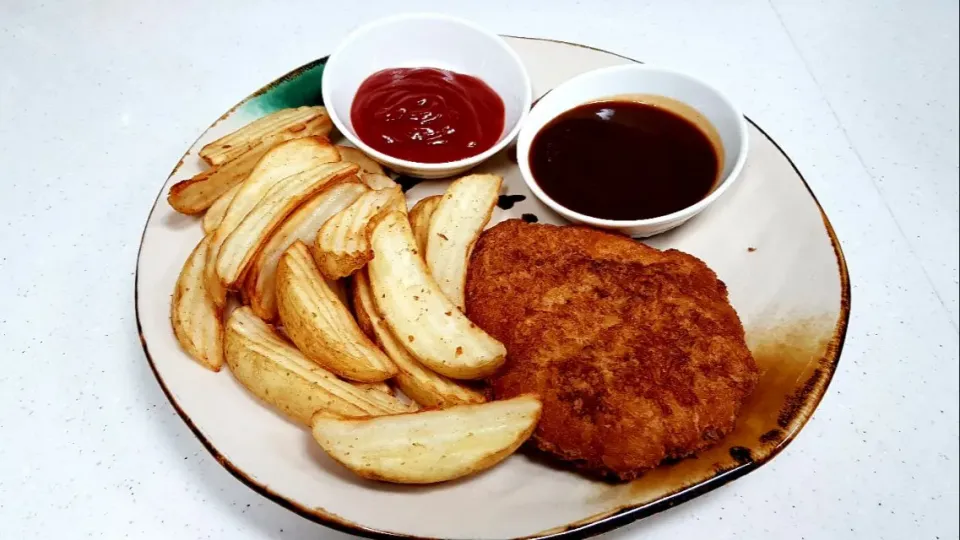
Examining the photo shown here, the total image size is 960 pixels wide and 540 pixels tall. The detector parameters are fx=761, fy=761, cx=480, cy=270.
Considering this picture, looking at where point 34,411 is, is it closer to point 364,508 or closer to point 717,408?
point 364,508

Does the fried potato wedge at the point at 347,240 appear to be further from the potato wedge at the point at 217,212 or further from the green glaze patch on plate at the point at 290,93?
the green glaze patch on plate at the point at 290,93

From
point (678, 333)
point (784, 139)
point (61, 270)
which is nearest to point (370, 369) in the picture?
point (678, 333)

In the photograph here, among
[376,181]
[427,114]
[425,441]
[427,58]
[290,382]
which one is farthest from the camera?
[427,58]

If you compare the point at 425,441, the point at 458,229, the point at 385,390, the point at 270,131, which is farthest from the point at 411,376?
the point at 270,131

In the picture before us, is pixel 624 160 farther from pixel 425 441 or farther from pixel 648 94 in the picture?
pixel 425 441

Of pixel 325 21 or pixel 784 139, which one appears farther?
pixel 325 21

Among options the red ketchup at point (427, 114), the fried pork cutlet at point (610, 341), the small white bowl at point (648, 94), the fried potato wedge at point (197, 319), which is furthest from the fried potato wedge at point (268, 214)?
the small white bowl at point (648, 94)

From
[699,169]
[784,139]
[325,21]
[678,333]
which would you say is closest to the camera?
[678,333]
